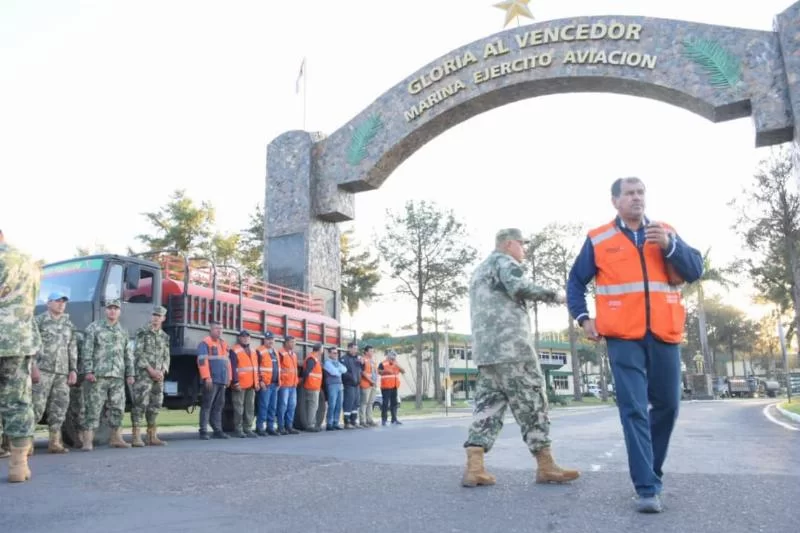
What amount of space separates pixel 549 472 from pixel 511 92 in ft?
40.3

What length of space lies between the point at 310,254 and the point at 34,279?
35.0 feet

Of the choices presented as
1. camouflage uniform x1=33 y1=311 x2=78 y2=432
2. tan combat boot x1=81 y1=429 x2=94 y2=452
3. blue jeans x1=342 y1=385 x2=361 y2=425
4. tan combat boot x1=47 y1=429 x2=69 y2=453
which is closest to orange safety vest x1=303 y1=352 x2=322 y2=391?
blue jeans x1=342 y1=385 x2=361 y2=425

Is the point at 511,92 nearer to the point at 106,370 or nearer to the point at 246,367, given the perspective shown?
the point at 246,367

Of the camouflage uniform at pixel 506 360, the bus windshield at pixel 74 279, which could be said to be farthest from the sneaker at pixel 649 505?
the bus windshield at pixel 74 279

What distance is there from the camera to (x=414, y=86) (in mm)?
16141

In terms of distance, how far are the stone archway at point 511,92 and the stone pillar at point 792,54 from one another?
19 mm

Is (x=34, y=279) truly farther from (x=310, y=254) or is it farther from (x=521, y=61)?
(x=521, y=61)


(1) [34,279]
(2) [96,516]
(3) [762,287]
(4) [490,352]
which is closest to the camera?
(2) [96,516]

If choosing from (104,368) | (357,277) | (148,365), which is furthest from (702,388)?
(104,368)

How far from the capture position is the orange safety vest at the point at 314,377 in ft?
40.3

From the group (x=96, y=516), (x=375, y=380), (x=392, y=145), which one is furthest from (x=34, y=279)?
(x=392, y=145)

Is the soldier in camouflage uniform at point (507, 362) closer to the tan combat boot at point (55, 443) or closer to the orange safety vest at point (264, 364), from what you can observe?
the tan combat boot at point (55, 443)

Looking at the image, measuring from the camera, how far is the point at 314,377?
40.4 feet

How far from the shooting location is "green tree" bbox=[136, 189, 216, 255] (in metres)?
29.3
